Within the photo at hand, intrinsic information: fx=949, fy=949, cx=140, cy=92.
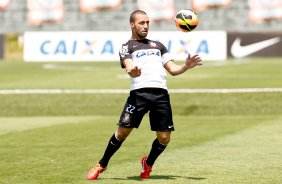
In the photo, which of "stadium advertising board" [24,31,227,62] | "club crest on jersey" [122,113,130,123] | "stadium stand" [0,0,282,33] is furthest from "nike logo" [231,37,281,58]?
"club crest on jersey" [122,113,130,123]

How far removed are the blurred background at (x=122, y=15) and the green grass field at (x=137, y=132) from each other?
32.8 ft

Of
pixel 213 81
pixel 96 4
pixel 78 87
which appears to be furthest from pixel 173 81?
pixel 96 4

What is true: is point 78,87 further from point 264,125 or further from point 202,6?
point 202,6

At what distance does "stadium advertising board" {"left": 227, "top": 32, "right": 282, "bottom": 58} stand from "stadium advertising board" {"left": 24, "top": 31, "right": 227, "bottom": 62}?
6.92 metres

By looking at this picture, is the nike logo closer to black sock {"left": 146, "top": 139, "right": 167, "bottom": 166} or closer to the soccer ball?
the soccer ball

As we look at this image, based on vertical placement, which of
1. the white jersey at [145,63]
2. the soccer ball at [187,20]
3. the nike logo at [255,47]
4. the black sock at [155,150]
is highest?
the soccer ball at [187,20]

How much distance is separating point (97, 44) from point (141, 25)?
26.2 metres

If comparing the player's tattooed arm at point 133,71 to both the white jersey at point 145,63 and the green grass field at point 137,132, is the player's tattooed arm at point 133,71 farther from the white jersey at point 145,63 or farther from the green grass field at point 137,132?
the green grass field at point 137,132

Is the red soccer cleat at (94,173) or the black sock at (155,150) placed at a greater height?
the black sock at (155,150)

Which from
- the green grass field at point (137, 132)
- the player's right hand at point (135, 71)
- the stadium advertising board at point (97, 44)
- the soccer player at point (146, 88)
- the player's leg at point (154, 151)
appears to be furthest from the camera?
the stadium advertising board at point (97, 44)

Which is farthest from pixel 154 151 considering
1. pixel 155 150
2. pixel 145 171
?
pixel 145 171

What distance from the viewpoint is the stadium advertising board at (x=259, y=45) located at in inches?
1792

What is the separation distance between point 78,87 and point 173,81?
4.06m

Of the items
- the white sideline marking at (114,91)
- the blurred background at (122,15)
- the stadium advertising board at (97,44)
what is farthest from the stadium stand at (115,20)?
the white sideline marking at (114,91)
